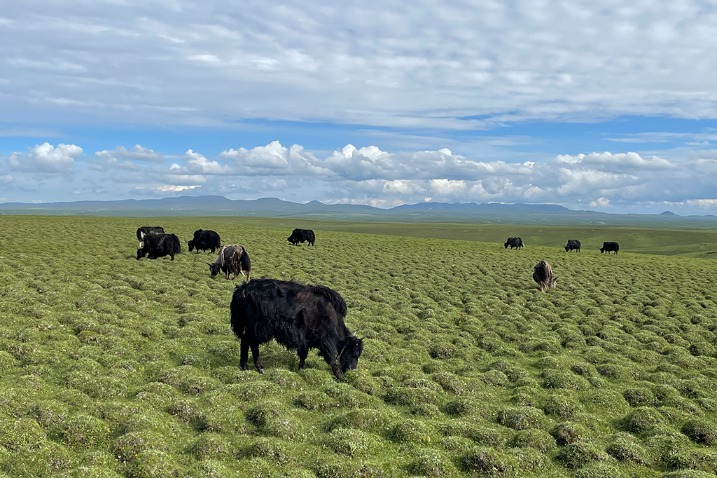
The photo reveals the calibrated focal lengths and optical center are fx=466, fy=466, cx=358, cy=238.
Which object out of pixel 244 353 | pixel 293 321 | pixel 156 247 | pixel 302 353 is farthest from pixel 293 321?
pixel 156 247

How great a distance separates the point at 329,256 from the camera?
1877 inches

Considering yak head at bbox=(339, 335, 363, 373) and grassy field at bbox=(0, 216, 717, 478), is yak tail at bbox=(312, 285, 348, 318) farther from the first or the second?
Result: grassy field at bbox=(0, 216, 717, 478)

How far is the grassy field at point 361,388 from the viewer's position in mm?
9875

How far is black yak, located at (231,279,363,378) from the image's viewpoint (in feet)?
48.3

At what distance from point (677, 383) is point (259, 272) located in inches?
1080

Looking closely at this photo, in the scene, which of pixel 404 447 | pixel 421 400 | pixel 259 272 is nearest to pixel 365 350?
pixel 421 400

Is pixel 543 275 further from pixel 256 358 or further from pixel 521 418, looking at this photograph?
pixel 256 358

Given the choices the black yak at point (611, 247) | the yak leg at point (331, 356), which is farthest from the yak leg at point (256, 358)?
the black yak at point (611, 247)

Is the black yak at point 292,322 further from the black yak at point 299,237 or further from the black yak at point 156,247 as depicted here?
the black yak at point 299,237

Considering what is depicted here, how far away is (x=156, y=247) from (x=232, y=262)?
364 inches

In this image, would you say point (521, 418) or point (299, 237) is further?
point (299, 237)

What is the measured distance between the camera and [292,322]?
14883 millimetres

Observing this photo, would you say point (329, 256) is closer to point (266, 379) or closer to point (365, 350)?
point (365, 350)

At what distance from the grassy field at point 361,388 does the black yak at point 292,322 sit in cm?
64
